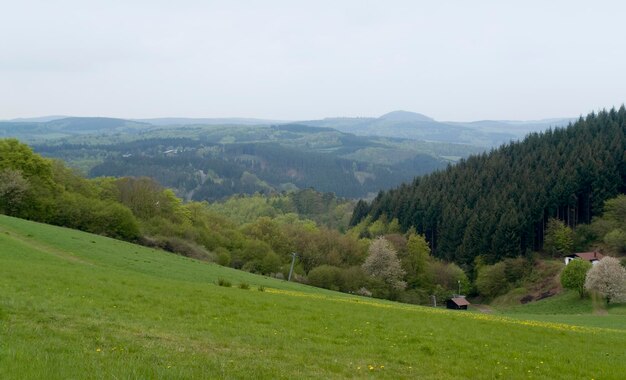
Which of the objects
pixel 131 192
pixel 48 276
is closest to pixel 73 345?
pixel 48 276

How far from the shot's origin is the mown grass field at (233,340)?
416 inches

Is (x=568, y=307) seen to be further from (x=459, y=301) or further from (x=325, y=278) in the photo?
(x=325, y=278)

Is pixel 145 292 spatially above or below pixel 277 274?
above

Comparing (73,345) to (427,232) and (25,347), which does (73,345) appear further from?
(427,232)

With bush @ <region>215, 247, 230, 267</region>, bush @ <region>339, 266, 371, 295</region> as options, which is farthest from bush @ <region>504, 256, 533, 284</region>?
bush @ <region>215, 247, 230, 267</region>

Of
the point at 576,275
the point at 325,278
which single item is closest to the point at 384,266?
the point at 325,278

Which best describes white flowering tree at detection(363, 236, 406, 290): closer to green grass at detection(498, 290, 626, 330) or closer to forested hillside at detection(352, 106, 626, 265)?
green grass at detection(498, 290, 626, 330)

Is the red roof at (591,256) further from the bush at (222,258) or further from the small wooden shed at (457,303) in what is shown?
the bush at (222,258)

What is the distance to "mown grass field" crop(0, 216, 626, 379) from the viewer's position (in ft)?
34.6

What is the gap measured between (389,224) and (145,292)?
11319 cm

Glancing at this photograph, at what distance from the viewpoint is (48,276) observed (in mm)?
24391

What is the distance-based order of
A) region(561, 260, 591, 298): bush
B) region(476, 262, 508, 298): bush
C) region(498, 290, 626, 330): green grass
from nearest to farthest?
region(498, 290, 626, 330): green grass → region(561, 260, 591, 298): bush → region(476, 262, 508, 298): bush

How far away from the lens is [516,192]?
11406cm

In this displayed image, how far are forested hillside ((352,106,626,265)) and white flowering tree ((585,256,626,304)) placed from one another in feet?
102
